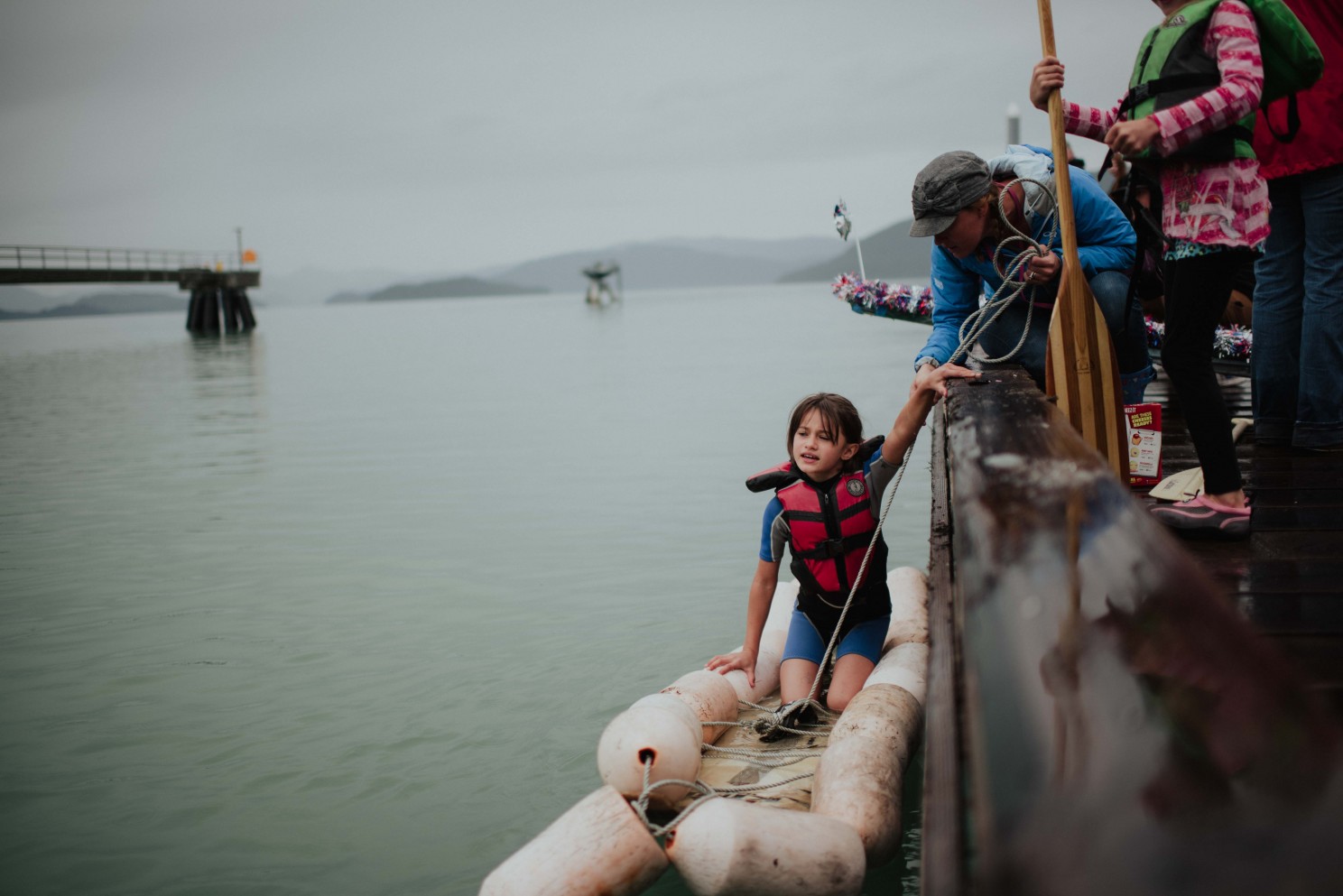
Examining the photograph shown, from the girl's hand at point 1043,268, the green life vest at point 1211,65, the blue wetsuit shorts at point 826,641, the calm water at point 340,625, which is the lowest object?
the calm water at point 340,625

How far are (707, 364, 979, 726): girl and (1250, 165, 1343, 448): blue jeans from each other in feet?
5.64

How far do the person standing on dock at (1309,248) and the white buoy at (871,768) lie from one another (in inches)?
88.2

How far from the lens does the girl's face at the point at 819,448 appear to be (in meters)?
4.22

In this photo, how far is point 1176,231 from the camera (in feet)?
11.4

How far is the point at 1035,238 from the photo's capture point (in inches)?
173

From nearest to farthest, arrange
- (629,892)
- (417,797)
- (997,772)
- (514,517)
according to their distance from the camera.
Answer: (997,772), (629,892), (417,797), (514,517)

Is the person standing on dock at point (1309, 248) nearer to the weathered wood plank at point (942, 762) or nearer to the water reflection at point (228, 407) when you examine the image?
the weathered wood plank at point (942, 762)

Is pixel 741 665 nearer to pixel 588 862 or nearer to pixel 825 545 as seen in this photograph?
pixel 825 545

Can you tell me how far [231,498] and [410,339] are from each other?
141ft

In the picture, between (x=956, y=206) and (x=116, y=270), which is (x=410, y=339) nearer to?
(x=116, y=270)

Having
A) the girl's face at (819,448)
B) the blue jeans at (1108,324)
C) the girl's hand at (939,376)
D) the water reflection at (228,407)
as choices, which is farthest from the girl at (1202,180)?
the water reflection at (228,407)

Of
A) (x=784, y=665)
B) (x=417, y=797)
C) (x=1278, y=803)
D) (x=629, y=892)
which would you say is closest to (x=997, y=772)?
(x=1278, y=803)

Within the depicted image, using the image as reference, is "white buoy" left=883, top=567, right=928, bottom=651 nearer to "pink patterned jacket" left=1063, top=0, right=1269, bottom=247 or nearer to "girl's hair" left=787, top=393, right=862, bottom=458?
"girl's hair" left=787, top=393, right=862, bottom=458

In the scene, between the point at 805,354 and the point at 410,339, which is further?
the point at 410,339
